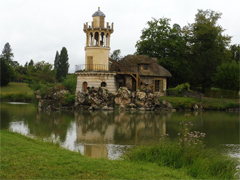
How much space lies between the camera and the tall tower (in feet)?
131

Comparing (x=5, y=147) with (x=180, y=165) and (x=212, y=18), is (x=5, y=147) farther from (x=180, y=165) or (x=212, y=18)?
(x=212, y=18)

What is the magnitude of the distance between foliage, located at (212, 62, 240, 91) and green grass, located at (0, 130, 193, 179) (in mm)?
34648

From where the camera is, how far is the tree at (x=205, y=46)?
4459cm

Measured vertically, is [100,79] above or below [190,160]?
above

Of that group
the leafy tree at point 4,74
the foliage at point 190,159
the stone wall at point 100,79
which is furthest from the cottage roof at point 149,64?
the leafy tree at point 4,74

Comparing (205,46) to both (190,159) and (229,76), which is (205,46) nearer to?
(229,76)

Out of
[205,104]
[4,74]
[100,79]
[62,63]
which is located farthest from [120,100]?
[62,63]

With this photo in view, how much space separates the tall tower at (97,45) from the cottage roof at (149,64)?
3.92m

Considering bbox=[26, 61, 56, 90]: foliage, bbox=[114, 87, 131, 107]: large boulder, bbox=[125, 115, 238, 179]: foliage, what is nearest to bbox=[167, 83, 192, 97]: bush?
bbox=[114, 87, 131, 107]: large boulder

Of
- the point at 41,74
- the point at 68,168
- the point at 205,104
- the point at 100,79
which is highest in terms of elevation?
the point at 41,74

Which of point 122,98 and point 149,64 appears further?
point 149,64

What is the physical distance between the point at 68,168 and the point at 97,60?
3224 cm

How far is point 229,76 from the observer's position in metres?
41.1

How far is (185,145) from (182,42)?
124 ft
